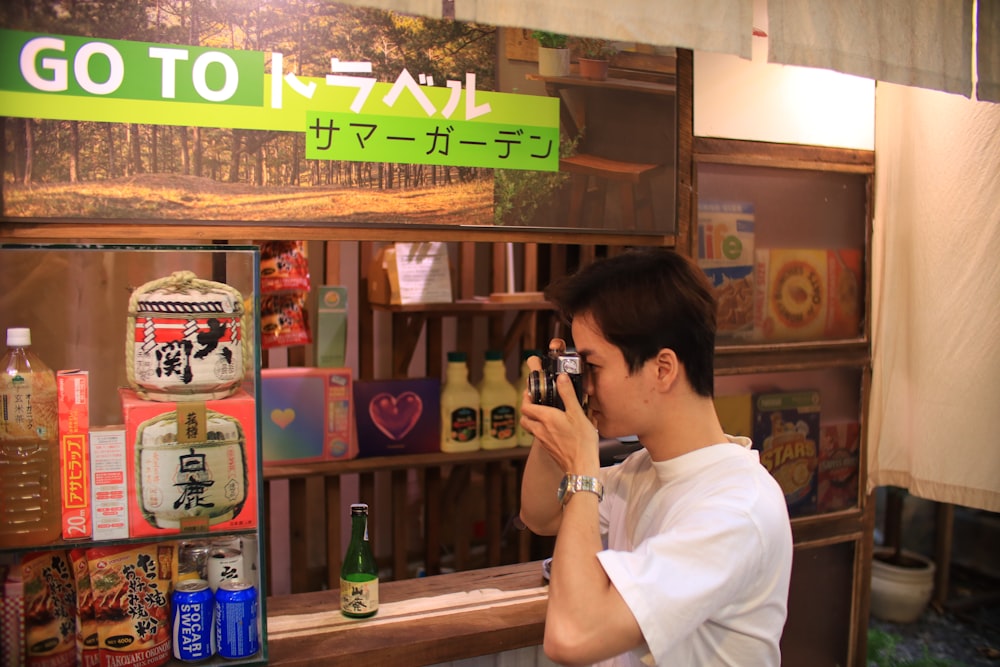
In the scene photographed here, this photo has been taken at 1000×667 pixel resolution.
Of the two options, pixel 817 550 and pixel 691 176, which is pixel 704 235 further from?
pixel 817 550

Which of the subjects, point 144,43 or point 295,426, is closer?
point 144,43

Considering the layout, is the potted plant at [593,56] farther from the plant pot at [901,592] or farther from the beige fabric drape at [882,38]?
the plant pot at [901,592]

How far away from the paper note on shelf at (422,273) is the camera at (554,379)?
1.78 m

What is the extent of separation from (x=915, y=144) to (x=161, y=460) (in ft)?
7.95

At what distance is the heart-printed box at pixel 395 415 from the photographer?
9.96 ft

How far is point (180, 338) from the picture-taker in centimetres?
165

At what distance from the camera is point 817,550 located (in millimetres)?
2848

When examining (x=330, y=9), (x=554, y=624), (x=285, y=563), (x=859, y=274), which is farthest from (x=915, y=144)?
(x=285, y=563)

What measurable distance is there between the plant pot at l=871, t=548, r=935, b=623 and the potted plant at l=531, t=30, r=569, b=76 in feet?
11.3

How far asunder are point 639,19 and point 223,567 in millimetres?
1422

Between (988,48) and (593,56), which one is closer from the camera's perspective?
(988,48)

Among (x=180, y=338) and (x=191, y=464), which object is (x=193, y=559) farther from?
(x=180, y=338)

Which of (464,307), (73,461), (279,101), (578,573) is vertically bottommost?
(578,573)

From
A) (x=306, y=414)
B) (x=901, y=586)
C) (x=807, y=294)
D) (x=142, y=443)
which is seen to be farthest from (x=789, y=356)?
(x=901, y=586)
